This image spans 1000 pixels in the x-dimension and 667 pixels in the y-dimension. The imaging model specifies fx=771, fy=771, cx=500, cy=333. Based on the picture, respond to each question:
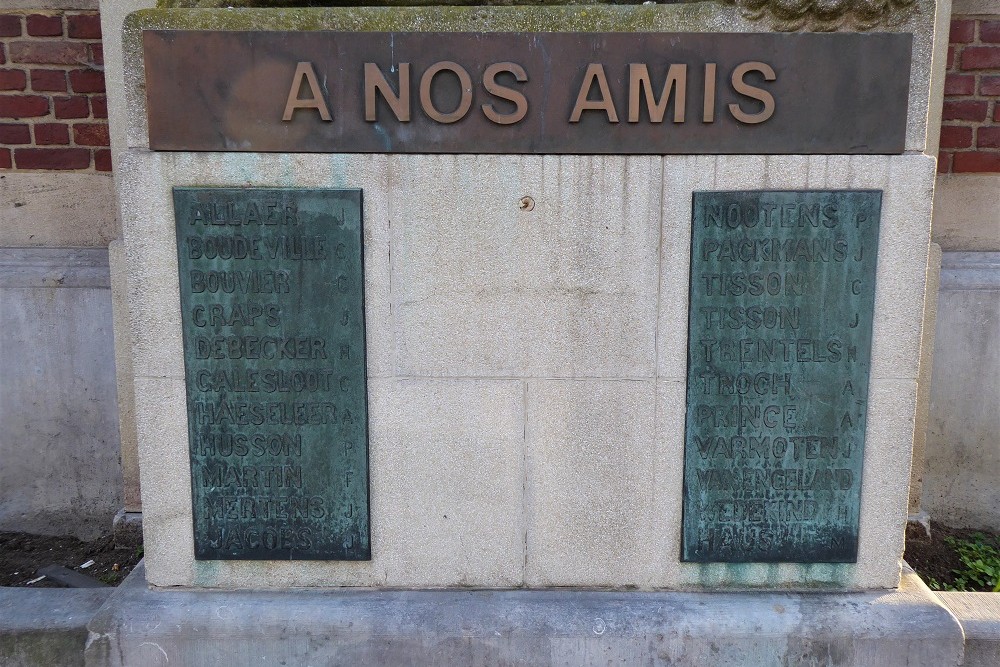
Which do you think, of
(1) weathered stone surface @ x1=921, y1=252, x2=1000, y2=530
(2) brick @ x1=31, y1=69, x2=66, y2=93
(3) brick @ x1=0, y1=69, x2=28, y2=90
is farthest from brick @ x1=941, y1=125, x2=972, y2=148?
(3) brick @ x1=0, y1=69, x2=28, y2=90

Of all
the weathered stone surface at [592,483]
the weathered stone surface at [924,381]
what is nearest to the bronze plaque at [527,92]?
the weathered stone surface at [592,483]

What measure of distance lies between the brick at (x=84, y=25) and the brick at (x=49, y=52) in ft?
0.16

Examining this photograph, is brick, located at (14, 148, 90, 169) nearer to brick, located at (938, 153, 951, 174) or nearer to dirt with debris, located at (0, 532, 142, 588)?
dirt with debris, located at (0, 532, 142, 588)

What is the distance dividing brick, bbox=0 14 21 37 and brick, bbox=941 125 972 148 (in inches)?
187

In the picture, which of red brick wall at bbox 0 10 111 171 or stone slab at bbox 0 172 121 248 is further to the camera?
stone slab at bbox 0 172 121 248

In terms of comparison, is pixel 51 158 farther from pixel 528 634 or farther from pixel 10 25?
pixel 528 634

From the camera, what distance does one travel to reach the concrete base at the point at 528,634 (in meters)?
2.78

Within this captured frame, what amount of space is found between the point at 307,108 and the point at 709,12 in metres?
1.42

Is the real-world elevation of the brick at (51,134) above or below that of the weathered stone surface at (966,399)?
above

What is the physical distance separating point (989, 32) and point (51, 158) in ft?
15.9

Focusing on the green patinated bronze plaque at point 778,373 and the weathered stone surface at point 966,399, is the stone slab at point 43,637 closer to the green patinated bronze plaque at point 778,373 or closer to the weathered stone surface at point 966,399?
the green patinated bronze plaque at point 778,373

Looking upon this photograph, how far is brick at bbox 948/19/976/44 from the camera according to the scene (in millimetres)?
3889

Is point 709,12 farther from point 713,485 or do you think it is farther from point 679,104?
point 713,485

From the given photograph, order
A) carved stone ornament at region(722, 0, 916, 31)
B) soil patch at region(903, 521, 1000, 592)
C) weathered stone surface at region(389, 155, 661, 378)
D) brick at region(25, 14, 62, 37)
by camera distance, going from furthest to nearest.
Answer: brick at region(25, 14, 62, 37) < soil patch at region(903, 521, 1000, 592) < weathered stone surface at region(389, 155, 661, 378) < carved stone ornament at region(722, 0, 916, 31)
